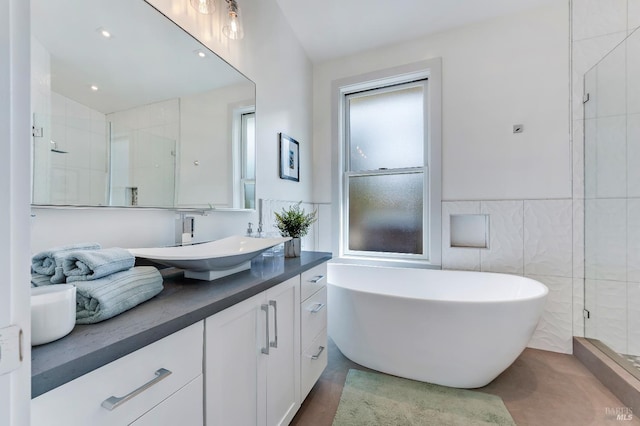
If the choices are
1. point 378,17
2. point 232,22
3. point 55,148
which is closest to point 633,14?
point 378,17

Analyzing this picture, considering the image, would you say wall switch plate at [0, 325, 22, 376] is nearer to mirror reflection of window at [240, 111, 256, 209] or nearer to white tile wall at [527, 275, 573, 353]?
mirror reflection of window at [240, 111, 256, 209]

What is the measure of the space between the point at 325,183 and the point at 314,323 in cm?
164

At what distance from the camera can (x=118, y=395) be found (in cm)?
58

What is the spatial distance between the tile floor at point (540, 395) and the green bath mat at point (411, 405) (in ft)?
0.22

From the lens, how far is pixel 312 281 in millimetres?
1528

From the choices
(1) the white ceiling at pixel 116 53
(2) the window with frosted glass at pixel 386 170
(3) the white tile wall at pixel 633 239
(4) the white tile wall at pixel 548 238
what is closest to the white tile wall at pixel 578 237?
(4) the white tile wall at pixel 548 238

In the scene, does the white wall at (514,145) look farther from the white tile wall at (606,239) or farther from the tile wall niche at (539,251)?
the white tile wall at (606,239)

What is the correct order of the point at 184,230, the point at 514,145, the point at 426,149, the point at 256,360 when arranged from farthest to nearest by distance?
the point at 426,149, the point at 514,145, the point at 184,230, the point at 256,360

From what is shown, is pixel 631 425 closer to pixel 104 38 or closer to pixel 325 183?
pixel 325 183

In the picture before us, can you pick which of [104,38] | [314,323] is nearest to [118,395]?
[314,323]

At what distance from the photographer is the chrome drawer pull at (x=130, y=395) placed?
55 centimetres

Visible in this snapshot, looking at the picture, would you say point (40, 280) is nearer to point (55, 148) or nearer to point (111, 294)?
point (111, 294)

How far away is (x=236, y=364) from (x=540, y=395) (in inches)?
72.3

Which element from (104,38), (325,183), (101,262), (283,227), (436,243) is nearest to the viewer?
(101,262)
